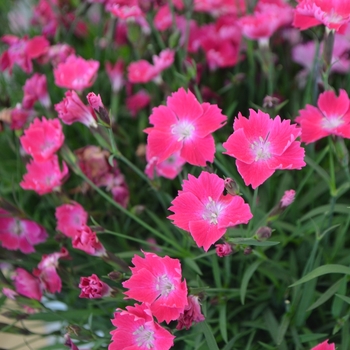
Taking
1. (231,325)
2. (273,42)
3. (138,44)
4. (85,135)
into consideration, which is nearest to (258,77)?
(273,42)

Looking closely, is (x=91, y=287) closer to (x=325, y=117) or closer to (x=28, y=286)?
(x=28, y=286)

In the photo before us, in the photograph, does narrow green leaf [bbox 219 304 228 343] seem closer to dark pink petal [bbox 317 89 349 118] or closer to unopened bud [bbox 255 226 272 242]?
unopened bud [bbox 255 226 272 242]

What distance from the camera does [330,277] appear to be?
0.65 m

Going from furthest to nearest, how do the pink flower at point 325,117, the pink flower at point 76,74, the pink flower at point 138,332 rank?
the pink flower at point 76,74
the pink flower at point 325,117
the pink flower at point 138,332

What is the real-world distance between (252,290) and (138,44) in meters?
0.48

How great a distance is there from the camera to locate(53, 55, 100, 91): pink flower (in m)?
0.65

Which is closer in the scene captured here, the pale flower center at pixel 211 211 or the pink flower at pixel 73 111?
the pale flower center at pixel 211 211

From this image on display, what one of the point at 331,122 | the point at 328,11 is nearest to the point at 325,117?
the point at 331,122

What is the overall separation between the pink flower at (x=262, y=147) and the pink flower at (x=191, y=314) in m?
0.13

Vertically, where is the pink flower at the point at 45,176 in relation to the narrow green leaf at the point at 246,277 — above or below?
above

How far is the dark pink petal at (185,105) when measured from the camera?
1.72 ft

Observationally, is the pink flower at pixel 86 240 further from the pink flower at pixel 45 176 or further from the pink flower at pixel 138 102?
the pink flower at pixel 138 102

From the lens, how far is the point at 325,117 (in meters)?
0.56

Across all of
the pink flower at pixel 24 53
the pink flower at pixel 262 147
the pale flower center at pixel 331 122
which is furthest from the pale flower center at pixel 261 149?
the pink flower at pixel 24 53
